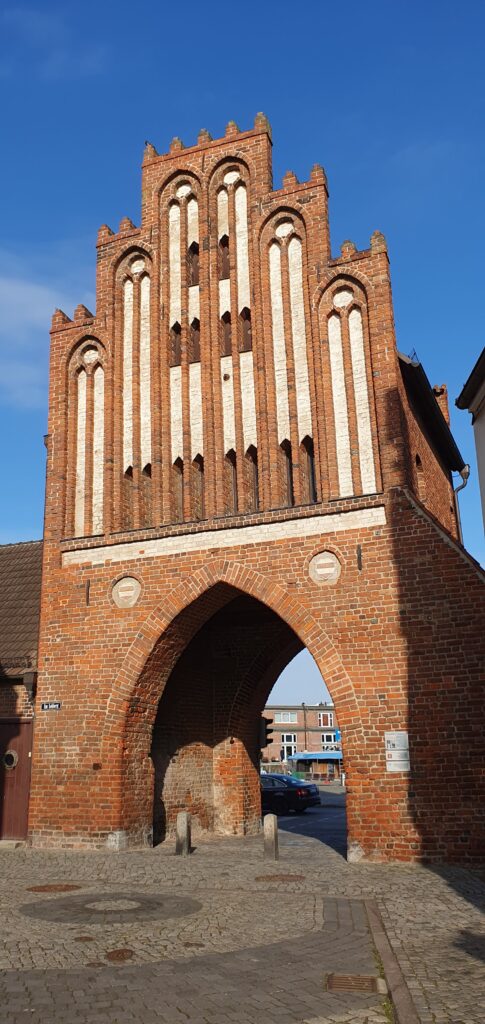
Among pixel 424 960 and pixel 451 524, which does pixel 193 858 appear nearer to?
pixel 424 960

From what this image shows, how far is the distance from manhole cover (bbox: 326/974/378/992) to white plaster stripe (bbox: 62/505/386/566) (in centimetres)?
807

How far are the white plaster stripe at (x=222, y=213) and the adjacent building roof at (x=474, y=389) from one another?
285 inches

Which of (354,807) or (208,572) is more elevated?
(208,572)

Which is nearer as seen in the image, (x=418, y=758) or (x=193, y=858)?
(x=418, y=758)

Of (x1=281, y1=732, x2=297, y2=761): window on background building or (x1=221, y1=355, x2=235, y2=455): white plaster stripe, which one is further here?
(x1=281, y1=732, x2=297, y2=761): window on background building

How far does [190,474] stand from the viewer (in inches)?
613

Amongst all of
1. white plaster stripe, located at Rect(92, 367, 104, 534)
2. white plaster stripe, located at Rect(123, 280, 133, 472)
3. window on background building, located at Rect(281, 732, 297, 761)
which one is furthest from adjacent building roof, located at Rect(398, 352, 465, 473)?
window on background building, located at Rect(281, 732, 297, 761)

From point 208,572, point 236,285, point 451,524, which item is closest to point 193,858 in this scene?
point 208,572

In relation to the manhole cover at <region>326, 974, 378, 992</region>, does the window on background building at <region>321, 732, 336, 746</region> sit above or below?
above

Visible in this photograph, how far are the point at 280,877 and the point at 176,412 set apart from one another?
8.61 meters

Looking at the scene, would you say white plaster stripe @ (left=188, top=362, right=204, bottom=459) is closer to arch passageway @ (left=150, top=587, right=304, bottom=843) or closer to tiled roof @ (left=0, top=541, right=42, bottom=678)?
arch passageway @ (left=150, top=587, right=304, bottom=843)

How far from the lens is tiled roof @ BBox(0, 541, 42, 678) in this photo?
53.5 feet

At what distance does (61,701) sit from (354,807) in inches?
225

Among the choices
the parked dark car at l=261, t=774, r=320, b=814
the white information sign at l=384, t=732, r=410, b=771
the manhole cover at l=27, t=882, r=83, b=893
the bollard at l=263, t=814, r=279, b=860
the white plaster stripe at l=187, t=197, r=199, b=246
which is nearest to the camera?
the manhole cover at l=27, t=882, r=83, b=893
